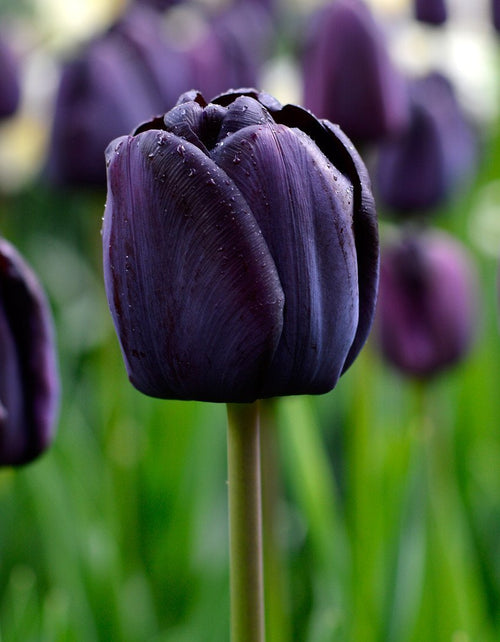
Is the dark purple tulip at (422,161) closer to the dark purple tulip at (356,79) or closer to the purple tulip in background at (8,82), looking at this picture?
the dark purple tulip at (356,79)

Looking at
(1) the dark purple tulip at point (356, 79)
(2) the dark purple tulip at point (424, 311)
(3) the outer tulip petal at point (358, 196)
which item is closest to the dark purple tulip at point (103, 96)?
(1) the dark purple tulip at point (356, 79)

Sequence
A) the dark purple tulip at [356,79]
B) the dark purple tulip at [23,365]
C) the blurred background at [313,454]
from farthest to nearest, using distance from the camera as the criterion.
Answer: the dark purple tulip at [356,79]
the blurred background at [313,454]
the dark purple tulip at [23,365]

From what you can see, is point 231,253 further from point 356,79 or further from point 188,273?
point 356,79

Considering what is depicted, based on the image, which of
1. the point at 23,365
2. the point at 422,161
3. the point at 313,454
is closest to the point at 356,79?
the point at 422,161

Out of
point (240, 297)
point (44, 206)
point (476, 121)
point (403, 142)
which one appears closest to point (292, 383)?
point (240, 297)

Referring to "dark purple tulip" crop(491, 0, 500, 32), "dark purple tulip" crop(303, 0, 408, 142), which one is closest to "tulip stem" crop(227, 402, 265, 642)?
"dark purple tulip" crop(303, 0, 408, 142)

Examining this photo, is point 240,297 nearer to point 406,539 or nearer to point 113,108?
point 406,539

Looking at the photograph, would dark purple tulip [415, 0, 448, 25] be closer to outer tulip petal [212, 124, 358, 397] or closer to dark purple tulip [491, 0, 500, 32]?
dark purple tulip [491, 0, 500, 32]
